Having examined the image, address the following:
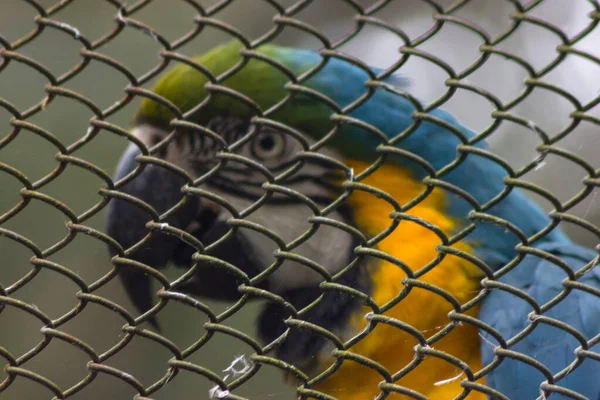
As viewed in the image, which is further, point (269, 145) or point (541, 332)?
point (269, 145)

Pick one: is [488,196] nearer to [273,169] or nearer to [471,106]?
[273,169]

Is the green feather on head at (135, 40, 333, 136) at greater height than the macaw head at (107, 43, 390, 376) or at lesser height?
greater

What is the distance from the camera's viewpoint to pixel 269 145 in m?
1.31

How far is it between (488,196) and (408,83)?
248mm

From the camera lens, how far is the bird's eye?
1298 mm

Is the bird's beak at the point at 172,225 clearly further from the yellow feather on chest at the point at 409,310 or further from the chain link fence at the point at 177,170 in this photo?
the yellow feather on chest at the point at 409,310

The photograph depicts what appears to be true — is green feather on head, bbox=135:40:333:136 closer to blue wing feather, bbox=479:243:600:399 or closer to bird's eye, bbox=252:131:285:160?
bird's eye, bbox=252:131:285:160

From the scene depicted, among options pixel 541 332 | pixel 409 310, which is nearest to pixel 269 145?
pixel 409 310

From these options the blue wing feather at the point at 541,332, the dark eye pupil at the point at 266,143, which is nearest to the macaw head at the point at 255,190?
the dark eye pupil at the point at 266,143

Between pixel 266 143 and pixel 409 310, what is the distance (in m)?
0.39

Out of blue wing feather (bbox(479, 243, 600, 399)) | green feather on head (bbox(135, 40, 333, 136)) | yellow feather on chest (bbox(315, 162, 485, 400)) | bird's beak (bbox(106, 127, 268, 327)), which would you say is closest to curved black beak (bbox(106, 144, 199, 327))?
bird's beak (bbox(106, 127, 268, 327))

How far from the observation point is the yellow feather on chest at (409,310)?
1.18m

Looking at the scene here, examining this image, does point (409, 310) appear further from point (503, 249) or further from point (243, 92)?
point (243, 92)

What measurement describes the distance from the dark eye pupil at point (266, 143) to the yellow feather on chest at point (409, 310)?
18cm
